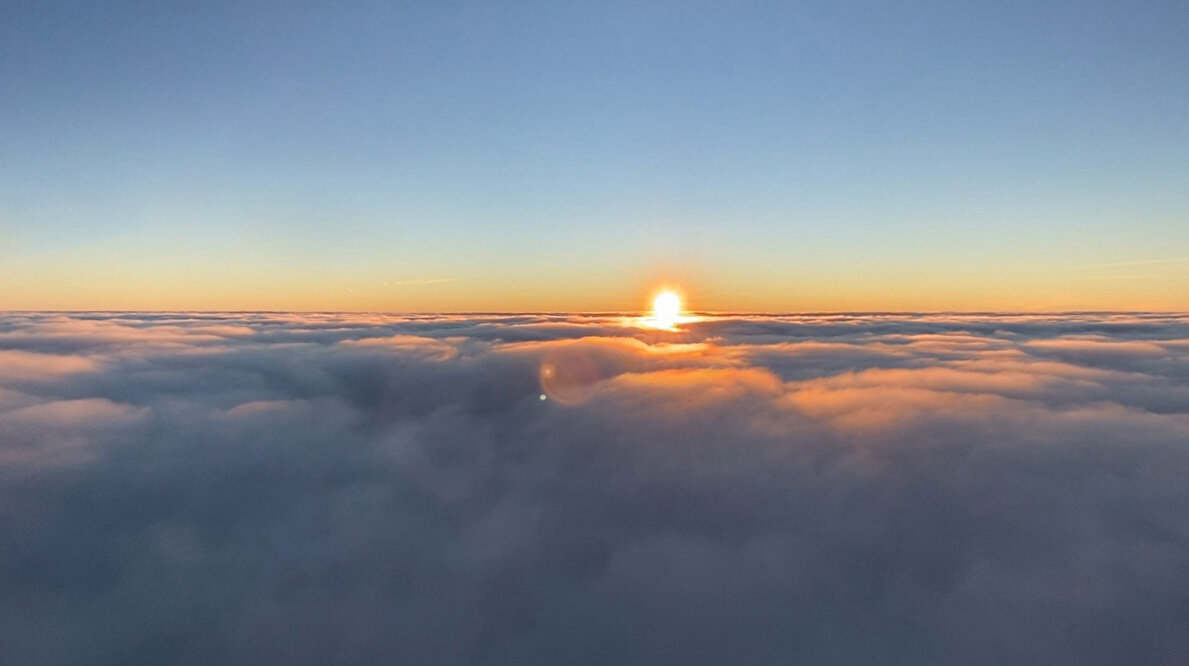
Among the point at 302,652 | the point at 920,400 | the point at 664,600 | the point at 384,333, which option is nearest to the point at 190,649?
the point at 302,652

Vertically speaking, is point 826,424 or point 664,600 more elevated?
point 826,424

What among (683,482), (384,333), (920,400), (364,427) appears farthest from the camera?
(384,333)

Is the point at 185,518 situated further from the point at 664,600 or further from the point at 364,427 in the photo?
the point at 664,600

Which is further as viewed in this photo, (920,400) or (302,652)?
(920,400)

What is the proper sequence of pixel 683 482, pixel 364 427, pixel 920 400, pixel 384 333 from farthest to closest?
pixel 384 333 → pixel 364 427 → pixel 920 400 → pixel 683 482

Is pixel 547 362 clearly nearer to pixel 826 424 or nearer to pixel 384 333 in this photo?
pixel 826 424

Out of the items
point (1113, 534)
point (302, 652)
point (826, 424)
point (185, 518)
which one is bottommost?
point (302, 652)

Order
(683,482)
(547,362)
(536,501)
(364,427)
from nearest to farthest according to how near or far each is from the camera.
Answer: (536,501) < (683,482) < (364,427) < (547,362)

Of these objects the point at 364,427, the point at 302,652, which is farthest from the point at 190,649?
the point at 364,427

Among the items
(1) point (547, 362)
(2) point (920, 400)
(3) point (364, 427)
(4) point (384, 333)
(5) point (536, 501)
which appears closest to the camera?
→ (5) point (536, 501)
